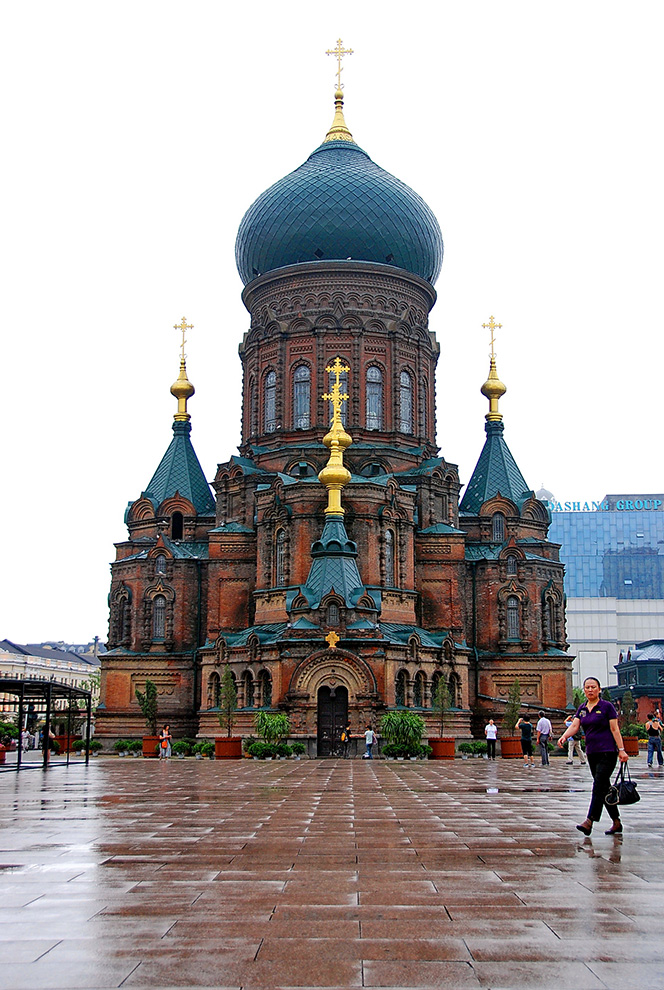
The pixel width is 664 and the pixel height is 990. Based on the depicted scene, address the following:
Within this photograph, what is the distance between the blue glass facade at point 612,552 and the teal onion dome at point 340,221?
66144 millimetres

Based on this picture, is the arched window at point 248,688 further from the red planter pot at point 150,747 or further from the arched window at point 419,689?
the arched window at point 419,689

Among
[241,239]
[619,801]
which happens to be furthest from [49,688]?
[241,239]

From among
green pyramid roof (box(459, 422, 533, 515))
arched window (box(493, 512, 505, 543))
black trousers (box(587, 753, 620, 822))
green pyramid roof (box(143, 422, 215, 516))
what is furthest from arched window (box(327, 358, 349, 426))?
black trousers (box(587, 753, 620, 822))

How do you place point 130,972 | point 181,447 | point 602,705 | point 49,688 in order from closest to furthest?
point 130,972 < point 602,705 < point 49,688 < point 181,447

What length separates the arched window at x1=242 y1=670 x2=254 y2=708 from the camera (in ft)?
145

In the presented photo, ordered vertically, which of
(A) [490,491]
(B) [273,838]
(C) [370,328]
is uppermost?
(C) [370,328]

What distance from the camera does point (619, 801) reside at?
11.6 metres

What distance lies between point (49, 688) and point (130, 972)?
21009 mm

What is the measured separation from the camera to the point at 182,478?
53344 mm

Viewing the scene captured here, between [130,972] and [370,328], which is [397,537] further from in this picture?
[130,972]

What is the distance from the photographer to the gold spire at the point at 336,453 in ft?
149

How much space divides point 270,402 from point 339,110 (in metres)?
15.9

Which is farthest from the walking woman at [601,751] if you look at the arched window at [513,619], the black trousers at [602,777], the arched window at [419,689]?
the arched window at [513,619]

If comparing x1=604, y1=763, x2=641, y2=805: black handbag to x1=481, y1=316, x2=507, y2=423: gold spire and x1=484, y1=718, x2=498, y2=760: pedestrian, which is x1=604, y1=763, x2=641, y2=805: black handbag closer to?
x1=484, y1=718, x2=498, y2=760: pedestrian
